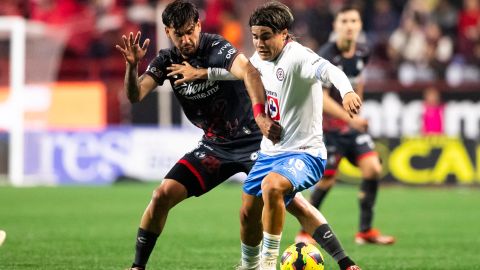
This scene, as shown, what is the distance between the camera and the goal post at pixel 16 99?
1883 cm

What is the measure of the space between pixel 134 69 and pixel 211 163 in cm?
96

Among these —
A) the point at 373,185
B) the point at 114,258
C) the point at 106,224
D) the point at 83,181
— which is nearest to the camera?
the point at 114,258

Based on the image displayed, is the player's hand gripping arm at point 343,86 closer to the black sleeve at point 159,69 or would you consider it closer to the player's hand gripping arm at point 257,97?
the player's hand gripping arm at point 257,97

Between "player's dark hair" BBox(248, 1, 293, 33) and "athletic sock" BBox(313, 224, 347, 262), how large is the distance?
57.9 inches

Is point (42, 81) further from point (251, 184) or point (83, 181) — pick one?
point (251, 184)

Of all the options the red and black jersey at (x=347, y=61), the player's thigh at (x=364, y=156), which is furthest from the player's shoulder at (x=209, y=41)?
the player's thigh at (x=364, y=156)

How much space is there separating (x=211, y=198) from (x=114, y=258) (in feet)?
26.4

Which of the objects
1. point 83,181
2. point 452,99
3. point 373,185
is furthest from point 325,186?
point 83,181

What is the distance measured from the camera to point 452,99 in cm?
1831

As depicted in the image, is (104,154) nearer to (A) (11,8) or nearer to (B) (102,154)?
(B) (102,154)

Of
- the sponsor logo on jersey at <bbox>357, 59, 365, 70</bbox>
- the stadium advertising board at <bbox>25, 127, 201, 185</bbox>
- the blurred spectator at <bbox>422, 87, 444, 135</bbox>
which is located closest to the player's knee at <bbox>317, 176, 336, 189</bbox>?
the sponsor logo on jersey at <bbox>357, 59, 365, 70</bbox>

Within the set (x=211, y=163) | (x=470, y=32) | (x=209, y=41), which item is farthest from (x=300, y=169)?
(x=470, y=32)

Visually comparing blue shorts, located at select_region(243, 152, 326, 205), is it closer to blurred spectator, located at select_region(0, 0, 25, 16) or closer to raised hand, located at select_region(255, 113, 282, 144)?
raised hand, located at select_region(255, 113, 282, 144)

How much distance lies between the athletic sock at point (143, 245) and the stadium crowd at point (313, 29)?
42.1 ft
